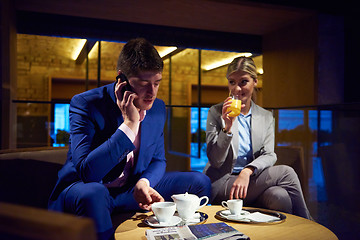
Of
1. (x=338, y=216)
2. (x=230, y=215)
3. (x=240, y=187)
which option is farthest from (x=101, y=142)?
Result: (x=338, y=216)

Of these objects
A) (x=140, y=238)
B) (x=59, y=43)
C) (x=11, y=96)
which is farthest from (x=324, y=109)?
(x=59, y=43)

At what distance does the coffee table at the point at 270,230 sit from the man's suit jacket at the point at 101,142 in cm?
27

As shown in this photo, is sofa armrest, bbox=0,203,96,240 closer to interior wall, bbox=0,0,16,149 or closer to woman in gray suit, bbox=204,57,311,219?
woman in gray suit, bbox=204,57,311,219

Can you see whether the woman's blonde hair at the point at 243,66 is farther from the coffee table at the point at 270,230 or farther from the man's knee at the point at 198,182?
the coffee table at the point at 270,230

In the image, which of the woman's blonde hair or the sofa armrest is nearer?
the sofa armrest

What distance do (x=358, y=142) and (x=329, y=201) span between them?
55cm

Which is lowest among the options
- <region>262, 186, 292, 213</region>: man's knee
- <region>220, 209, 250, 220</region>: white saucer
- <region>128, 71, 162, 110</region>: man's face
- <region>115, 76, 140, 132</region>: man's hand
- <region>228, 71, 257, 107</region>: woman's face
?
<region>262, 186, 292, 213</region>: man's knee

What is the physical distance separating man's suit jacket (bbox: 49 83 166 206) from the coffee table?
270 millimetres

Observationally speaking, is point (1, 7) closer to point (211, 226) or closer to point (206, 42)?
point (206, 42)

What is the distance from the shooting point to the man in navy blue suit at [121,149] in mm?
1322

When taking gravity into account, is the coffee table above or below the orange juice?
below

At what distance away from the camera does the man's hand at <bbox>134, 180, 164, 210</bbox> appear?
4.39 ft

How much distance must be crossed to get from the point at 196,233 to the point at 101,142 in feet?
2.23

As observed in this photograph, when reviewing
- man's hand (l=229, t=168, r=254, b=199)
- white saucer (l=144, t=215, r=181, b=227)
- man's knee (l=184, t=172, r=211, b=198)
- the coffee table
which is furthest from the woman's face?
white saucer (l=144, t=215, r=181, b=227)
